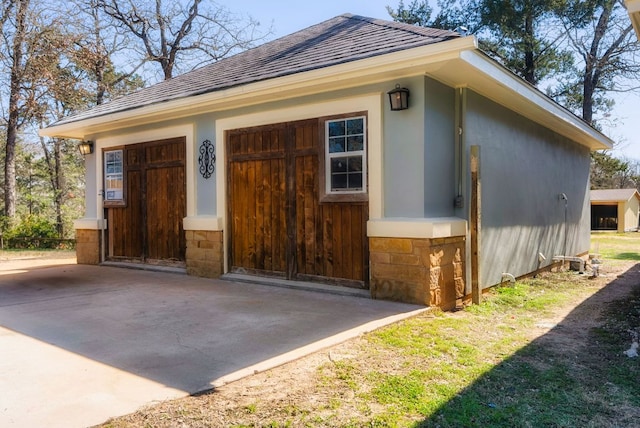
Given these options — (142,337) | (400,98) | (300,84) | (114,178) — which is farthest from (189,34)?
(142,337)

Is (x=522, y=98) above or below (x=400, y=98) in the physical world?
above

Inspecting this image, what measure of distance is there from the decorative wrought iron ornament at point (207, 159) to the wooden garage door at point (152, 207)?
49 centimetres

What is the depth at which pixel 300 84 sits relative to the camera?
562 cm

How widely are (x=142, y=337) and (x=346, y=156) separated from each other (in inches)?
122

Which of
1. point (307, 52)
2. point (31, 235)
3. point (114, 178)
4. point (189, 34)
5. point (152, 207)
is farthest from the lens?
point (189, 34)

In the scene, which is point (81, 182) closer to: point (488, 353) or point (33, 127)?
point (33, 127)

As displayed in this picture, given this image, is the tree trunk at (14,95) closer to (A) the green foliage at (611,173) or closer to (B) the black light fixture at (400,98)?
(B) the black light fixture at (400,98)

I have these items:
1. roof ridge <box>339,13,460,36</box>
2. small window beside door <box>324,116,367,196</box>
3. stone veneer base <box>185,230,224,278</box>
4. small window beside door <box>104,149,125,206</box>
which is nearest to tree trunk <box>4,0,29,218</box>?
small window beside door <box>104,149,125,206</box>

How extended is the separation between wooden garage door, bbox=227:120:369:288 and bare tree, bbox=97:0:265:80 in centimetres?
1471

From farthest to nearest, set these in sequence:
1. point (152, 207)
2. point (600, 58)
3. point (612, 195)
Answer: point (612, 195)
point (600, 58)
point (152, 207)

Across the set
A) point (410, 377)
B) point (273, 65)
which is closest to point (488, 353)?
point (410, 377)

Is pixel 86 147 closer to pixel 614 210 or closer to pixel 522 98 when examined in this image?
pixel 522 98

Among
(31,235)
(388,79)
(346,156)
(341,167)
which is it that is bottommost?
(31,235)

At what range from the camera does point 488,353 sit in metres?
3.58
